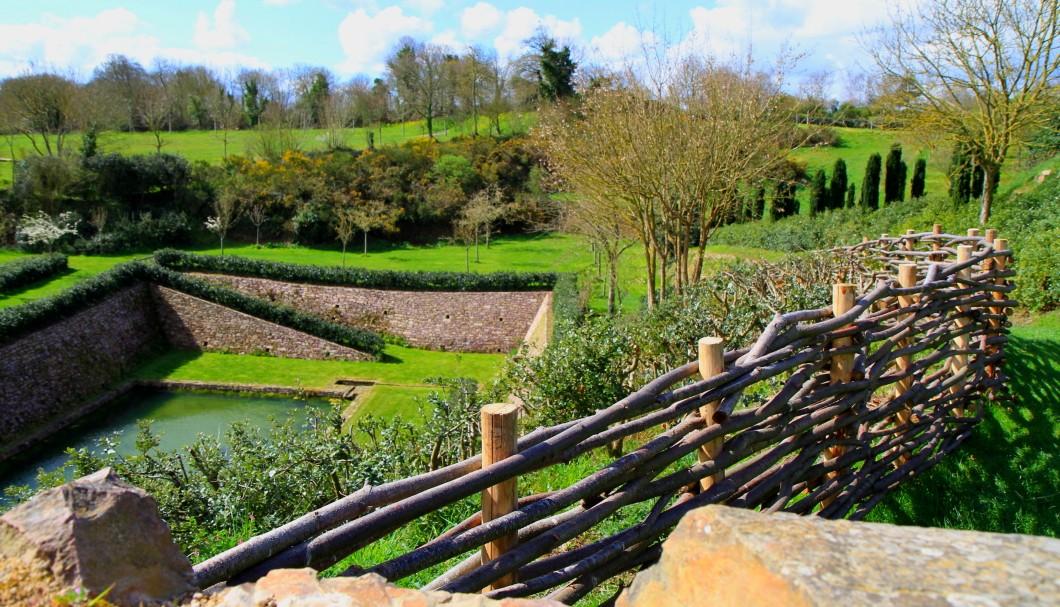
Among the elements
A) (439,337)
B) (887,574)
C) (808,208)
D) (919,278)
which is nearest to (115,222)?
(439,337)

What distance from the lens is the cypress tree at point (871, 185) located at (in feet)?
82.6

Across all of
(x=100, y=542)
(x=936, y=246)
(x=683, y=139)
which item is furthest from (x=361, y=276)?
(x=100, y=542)

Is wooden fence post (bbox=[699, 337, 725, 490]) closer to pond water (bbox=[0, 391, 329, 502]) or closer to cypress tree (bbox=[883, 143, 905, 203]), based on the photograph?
pond water (bbox=[0, 391, 329, 502])

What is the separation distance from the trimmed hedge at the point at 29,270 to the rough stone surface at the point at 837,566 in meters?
25.4

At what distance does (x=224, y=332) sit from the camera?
2261 cm

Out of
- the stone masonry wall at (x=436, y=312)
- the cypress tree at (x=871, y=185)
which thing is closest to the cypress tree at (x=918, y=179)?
the cypress tree at (x=871, y=185)

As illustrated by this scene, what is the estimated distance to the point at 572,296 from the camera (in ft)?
64.2

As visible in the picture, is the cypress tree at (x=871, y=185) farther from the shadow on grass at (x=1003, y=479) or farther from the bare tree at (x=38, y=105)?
the bare tree at (x=38, y=105)

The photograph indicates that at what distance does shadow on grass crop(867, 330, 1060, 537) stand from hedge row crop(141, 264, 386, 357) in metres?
18.1

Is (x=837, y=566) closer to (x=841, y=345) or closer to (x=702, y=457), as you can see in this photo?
(x=702, y=457)

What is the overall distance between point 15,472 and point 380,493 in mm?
16269

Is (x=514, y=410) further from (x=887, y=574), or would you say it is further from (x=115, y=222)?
(x=115, y=222)

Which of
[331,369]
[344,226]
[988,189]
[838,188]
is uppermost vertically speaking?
[838,188]

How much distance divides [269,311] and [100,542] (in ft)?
72.4
